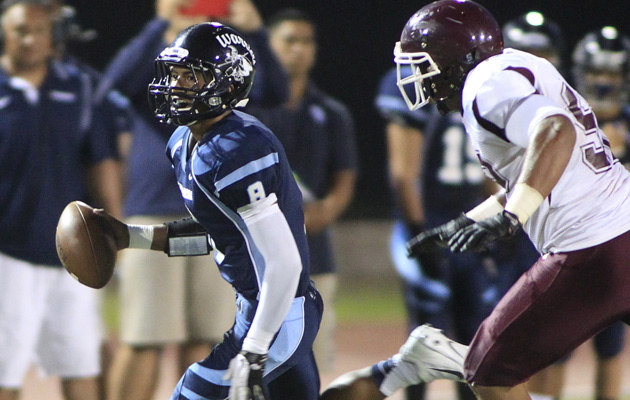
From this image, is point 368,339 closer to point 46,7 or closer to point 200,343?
point 200,343

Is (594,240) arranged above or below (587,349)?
above

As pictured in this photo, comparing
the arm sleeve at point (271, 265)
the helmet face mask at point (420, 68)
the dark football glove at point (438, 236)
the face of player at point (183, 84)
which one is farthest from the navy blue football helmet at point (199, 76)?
the dark football glove at point (438, 236)

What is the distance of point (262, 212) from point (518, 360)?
83 centimetres

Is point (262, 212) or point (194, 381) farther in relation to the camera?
point (194, 381)

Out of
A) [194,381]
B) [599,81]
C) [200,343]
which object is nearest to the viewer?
[194,381]

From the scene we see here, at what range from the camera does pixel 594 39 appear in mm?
4895

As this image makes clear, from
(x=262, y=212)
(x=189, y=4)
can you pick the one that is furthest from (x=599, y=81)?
(x=262, y=212)

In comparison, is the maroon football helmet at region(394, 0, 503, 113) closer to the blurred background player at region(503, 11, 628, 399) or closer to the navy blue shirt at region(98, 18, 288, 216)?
the navy blue shirt at region(98, 18, 288, 216)

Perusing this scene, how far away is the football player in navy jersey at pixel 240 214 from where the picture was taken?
2529 millimetres

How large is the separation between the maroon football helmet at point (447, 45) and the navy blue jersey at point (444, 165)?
157 cm

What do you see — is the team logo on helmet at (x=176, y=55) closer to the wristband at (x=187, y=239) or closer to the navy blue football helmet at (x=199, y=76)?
the navy blue football helmet at (x=199, y=76)

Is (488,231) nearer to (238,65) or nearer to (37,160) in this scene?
(238,65)

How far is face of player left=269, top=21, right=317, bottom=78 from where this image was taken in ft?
15.5

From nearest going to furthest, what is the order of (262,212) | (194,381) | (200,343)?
1. (262,212)
2. (194,381)
3. (200,343)
